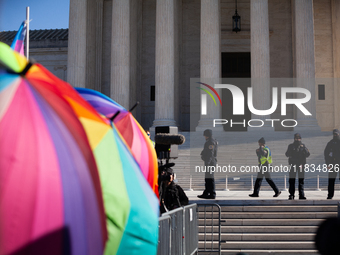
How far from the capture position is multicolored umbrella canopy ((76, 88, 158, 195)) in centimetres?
427

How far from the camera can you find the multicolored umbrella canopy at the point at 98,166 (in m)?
2.13

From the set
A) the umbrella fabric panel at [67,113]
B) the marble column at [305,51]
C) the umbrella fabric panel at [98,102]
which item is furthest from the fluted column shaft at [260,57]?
the umbrella fabric panel at [67,113]

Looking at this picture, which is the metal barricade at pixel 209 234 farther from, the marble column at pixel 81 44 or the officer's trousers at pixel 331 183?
the marble column at pixel 81 44

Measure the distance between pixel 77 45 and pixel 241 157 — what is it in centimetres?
1533

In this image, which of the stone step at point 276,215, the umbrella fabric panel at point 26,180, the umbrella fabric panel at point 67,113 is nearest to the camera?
the umbrella fabric panel at point 26,180

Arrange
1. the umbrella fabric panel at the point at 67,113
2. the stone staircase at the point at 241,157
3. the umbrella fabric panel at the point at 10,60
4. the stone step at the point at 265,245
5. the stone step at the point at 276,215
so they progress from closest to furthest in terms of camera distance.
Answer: the umbrella fabric panel at the point at 10,60 → the umbrella fabric panel at the point at 67,113 → the stone step at the point at 265,245 → the stone step at the point at 276,215 → the stone staircase at the point at 241,157

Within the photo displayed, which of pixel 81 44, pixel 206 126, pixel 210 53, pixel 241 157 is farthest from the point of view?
pixel 81 44

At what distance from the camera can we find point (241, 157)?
22.5 metres

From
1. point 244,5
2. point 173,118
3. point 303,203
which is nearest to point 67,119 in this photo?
point 303,203

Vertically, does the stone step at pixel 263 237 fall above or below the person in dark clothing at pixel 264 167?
below

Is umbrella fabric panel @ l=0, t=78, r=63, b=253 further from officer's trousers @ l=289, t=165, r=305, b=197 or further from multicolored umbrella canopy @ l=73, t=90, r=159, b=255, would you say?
officer's trousers @ l=289, t=165, r=305, b=197

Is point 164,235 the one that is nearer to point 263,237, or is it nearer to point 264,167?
point 263,237

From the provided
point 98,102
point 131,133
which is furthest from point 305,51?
point 98,102

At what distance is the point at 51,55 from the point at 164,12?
13.5m
